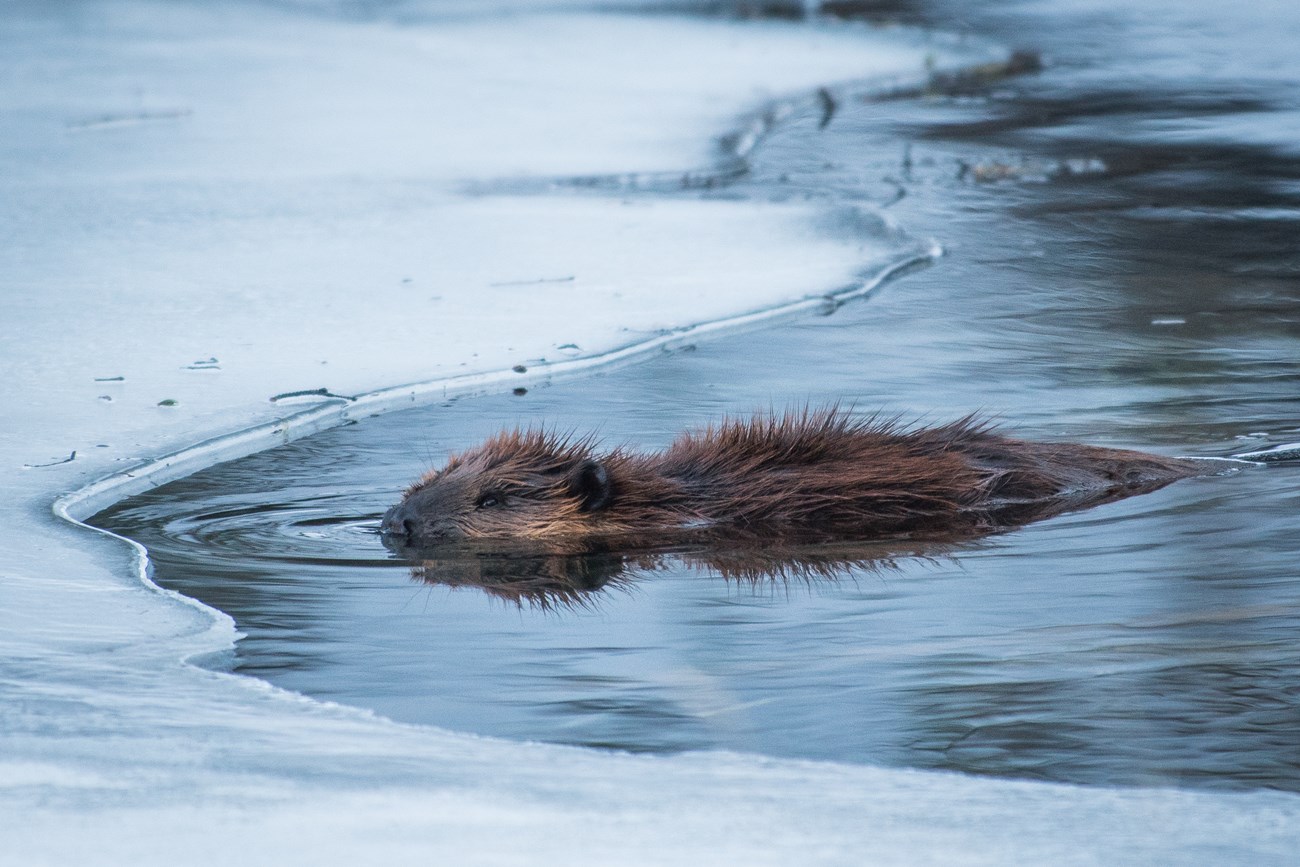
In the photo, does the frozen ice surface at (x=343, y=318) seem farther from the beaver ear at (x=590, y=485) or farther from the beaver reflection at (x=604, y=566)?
the beaver ear at (x=590, y=485)

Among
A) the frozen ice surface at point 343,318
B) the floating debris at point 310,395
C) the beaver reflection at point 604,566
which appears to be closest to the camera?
the frozen ice surface at point 343,318

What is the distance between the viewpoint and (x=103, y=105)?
474 inches

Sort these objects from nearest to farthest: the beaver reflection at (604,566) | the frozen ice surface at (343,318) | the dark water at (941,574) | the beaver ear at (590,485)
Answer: the frozen ice surface at (343,318) < the dark water at (941,574) < the beaver reflection at (604,566) < the beaver ear at (590,485)

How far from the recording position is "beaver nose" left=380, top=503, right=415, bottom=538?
16.2 ft

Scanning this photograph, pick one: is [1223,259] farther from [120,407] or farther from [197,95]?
[197,95]

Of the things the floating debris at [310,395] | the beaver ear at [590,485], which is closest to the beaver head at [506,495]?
the beaver ear at [590,485]

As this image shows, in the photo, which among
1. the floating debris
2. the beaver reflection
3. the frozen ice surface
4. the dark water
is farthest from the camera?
the floating debris

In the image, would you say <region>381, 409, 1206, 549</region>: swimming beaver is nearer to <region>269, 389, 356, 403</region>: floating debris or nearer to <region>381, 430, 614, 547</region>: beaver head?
<region>381, 430, 614, 547</region>: beaver head

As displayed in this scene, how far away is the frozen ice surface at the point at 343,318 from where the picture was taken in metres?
2.79

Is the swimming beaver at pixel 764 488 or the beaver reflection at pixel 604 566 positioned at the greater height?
the swimming beaver at pixel 764 488

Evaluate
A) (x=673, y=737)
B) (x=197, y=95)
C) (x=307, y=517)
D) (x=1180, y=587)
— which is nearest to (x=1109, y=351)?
(x=1180, y=587)

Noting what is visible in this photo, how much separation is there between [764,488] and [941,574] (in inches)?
26.1

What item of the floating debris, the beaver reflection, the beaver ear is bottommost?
the beaver reflection

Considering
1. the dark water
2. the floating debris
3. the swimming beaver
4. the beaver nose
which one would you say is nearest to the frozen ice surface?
the floating debris
